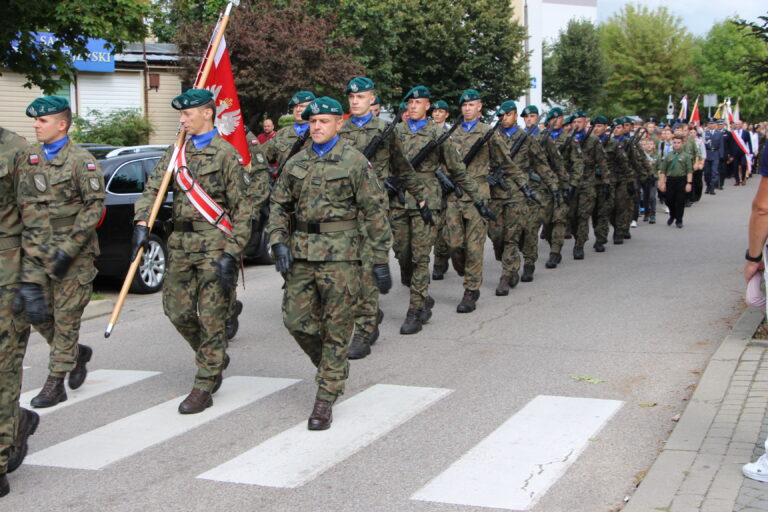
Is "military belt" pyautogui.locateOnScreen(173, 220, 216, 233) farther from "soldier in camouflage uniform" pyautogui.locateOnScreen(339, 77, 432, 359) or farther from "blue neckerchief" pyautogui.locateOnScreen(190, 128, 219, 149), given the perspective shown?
"soldier in camouflage uniform" pyautogui.locateOnScreen(339, 77, 432, 359)

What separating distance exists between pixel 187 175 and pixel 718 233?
12992mm

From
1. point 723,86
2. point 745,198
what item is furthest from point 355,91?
point 723,86

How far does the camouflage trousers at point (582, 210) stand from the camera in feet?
47.3

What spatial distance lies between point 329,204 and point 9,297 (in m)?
2.02

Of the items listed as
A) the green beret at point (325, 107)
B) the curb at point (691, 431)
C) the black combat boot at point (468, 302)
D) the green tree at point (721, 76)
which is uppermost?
the green tree at point (721, 76)

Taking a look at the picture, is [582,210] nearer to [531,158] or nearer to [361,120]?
[531,158]

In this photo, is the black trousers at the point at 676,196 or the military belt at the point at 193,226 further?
the black trousers at the point at 676,196

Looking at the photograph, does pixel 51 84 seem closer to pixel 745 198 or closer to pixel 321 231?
pixel 321 231

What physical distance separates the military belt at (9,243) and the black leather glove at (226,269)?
1.43 metres

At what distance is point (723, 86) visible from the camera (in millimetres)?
67250

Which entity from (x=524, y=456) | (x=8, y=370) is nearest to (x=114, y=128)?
(x=8, y=370)

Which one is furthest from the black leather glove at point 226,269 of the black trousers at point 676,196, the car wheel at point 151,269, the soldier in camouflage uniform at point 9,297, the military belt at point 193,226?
the black trousers at point 676,196

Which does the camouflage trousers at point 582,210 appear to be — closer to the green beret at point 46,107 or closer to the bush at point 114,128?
the green beret at point 46,107

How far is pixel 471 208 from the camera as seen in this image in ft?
32.0
